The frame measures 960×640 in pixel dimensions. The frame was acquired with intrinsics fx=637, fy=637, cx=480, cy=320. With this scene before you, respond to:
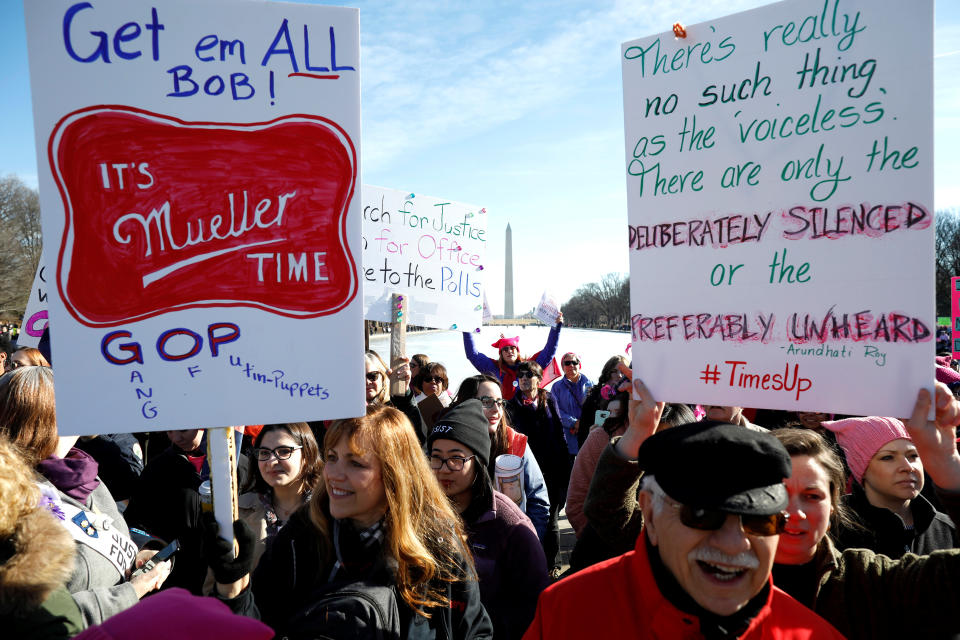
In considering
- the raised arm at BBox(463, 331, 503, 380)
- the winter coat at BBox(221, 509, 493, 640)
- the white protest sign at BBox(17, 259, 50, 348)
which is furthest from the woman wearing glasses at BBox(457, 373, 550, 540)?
the white protest sign at BBox(17, 259, 50, 348)

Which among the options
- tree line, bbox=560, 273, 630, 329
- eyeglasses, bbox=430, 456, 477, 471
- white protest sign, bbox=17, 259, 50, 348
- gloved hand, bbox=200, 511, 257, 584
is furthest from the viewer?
tree line, bbox=560, 273, 630, 329

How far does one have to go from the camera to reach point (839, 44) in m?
2.10

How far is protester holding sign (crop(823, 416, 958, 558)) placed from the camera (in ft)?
7.69

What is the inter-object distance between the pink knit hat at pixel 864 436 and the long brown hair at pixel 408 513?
1708 millimetres

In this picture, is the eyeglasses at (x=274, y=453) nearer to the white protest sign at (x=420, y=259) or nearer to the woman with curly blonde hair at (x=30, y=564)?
the woman with curly blonde hair at (x=30, y=564)

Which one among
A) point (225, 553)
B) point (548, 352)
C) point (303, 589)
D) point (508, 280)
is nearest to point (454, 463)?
point (303, 589)

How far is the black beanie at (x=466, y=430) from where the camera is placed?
292cm

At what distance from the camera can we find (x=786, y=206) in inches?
85.8

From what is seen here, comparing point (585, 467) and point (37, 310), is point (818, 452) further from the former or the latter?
point (37, 310)

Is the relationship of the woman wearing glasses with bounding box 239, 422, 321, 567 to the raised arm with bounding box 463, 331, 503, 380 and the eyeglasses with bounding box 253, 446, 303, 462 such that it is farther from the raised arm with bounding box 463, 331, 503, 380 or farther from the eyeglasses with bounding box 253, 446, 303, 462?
the raised arm with bounding box 463, 331, 503, 380

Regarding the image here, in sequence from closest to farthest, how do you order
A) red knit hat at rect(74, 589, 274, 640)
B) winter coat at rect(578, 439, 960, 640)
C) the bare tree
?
red knit hat at rect(74, 589, 274, 640) → winter coat at rect(578, 439, 960, 640) → the bare tree

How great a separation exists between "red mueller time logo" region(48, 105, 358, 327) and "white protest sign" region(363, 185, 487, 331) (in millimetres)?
4182

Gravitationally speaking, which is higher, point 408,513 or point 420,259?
point 420,259

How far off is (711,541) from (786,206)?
4.14ft
